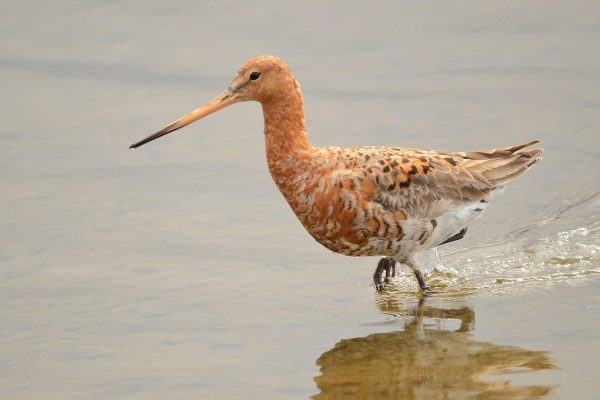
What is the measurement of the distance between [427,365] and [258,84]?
2378 mm

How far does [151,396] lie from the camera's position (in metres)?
7.46

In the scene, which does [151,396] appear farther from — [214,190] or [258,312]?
[214,190]

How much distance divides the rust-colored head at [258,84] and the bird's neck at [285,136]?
4 centimetres

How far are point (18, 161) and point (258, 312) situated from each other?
3651 mm

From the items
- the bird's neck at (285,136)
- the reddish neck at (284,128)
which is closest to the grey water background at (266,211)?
the bird's neck at (285,136)

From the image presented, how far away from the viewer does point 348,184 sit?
345 inches

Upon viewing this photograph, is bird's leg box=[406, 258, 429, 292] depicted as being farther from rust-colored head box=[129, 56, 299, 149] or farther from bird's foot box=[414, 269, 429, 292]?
rust-colored head box=[129, 56, 299, 149]

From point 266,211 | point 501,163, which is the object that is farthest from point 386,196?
point 266,211

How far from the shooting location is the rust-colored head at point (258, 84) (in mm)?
8883

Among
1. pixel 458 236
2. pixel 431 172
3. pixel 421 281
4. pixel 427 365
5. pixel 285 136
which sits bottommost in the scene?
pixel 427 365

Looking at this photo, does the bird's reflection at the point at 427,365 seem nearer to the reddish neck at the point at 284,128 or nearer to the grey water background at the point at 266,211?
the grey water background at the point at 266,211

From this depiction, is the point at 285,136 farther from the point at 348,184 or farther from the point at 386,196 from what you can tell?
the point at 386,196

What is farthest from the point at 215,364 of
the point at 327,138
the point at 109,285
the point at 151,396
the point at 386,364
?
the point at 327,138

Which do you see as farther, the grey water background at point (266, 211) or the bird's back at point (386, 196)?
the bird's back at point (386, 196)
